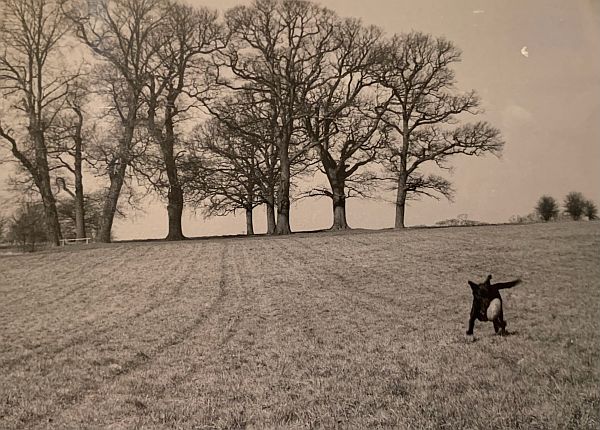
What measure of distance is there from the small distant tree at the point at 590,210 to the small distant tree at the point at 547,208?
0.48 metres

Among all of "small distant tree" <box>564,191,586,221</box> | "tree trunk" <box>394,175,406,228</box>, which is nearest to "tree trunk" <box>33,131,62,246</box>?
"tree trunk" <box>394,175,406,228</box>

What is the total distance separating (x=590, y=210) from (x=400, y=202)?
835 centimetres

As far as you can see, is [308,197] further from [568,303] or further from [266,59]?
[568,303]

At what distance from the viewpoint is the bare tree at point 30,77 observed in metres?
8.31

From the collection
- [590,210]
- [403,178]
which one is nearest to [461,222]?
[590,210]

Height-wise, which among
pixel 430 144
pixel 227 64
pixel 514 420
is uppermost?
pixel 227 64

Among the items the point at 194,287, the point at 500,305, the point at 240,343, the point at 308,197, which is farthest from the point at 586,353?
the point at 308,197

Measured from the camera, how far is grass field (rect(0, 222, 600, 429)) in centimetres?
372

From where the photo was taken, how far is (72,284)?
7.91 m

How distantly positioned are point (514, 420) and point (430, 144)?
41.6 ft

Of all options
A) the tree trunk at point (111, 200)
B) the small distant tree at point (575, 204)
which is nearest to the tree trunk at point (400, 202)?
the small distant tree at point (575, 204)

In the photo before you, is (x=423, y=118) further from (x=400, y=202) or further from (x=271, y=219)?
(x=271, y=219)

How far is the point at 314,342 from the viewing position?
18.6 ft

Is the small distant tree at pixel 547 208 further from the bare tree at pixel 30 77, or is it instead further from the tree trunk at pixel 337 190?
the tree trunk at pixel 337 190
